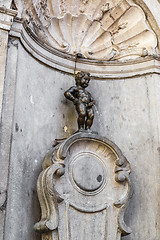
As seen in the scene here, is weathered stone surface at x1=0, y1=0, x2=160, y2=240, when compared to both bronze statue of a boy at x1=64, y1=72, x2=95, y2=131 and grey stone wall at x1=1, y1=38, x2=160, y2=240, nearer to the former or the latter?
grey stone wall at x1=1, y1=38, x2=160, y2=240

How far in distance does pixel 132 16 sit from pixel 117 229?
92.9 inches

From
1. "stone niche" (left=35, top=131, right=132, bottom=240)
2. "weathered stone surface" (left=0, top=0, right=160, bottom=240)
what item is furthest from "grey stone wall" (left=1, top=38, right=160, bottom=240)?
"stone niche" (left=35, top=131, right=132, bottom=240)

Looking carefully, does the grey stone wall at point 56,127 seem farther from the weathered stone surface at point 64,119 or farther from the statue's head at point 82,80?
the statue's head at point 82,80

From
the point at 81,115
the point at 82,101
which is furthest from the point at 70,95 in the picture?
the point at 81,115

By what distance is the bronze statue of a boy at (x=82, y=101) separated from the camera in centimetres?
342

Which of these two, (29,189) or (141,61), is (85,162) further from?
(141,61)

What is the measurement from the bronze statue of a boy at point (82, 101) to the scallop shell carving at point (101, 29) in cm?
53

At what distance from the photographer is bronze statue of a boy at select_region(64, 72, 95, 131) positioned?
11.2 feet

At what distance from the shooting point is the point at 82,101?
137 inches

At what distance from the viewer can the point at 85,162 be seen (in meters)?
3.21

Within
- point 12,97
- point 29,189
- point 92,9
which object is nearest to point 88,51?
point 92,9

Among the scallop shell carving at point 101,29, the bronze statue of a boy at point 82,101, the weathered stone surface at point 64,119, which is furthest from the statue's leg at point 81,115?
the scallop shell carving at point 101,29

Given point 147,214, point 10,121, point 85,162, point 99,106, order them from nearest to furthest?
point 10,121, point 85,162, point 147,214, point 99,106

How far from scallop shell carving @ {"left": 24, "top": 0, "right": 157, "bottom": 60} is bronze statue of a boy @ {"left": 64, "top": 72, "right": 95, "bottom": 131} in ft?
1.75
